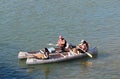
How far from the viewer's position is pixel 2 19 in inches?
1709

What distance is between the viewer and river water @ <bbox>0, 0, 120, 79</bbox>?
3086 cm

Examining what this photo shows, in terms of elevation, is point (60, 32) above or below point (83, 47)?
above

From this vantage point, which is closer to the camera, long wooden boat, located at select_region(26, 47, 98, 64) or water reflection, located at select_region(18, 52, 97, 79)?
water reflection, located at select_region(18, 52, 97, 79)

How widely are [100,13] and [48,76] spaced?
16299 mm

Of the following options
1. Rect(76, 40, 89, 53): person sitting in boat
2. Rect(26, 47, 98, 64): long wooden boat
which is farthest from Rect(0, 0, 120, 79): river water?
Rect(76, 40, 89, 53): person sitting in boat

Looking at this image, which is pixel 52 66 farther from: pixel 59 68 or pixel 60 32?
pixel 60 32

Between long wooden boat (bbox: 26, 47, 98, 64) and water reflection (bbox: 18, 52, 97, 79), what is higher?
long wooden boat (bbox: 26, 47, 98, 64)

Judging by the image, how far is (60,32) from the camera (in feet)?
128

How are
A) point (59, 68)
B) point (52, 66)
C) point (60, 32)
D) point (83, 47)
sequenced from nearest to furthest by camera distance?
point (59, 68) < point (52, 66) < point (83, 47) < point (60, 32)

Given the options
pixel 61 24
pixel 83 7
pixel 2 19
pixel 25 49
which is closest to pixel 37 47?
pixel 25 49

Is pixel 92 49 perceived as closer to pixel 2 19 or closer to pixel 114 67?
pixel 114 67

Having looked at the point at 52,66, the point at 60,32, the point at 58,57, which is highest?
the point at 60,32

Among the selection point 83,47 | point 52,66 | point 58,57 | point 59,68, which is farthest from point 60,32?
point 59,68

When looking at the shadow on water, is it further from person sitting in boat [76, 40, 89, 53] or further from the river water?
person sitting in boat [76, 40, 89, 53]
